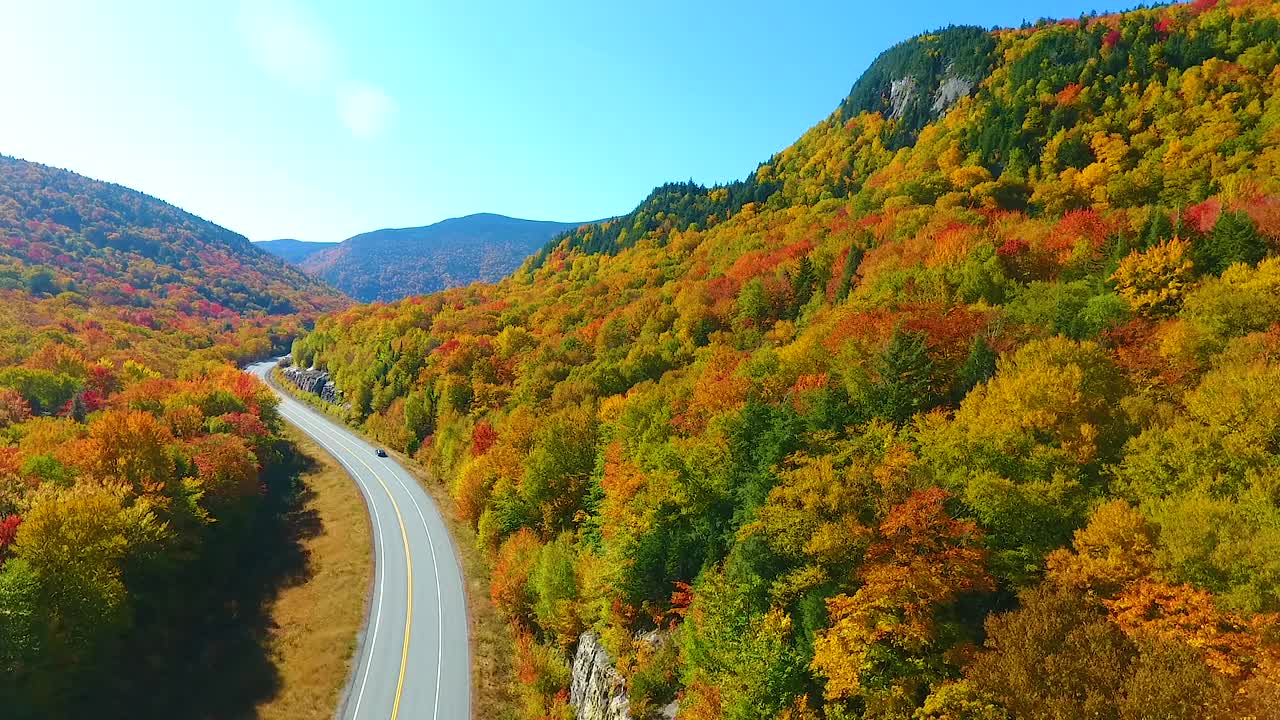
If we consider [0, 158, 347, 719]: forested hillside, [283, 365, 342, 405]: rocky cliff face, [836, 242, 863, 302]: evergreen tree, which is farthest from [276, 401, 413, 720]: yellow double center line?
[836, 242, 863, 302]: evergreen tree

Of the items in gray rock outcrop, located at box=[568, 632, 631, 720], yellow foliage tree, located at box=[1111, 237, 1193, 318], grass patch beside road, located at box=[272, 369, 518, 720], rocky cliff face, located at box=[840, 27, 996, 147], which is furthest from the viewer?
rocky cliff face, located at box=[840, 27, 996, 147]

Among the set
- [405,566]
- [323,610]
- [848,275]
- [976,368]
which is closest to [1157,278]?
[976,368]

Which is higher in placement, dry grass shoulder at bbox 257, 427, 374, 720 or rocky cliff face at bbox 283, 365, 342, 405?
rocky cliff face at bbox 283, 365, 342, 405

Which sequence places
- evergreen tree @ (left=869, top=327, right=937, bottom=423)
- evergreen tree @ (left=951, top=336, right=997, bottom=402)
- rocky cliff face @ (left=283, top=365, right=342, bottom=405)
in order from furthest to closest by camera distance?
1. rocky cliff face @ (left=283, top=365, right=342, bottom=405)
2. evergreen tree @ (left=869, top=327, right=937, bottom=423)
3. evergreen tree @ (left=951, top=336, right=997, bottom=402)

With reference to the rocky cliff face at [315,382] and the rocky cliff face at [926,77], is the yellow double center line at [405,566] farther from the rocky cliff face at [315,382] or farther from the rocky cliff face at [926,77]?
the rocky cliff face at [926,77]

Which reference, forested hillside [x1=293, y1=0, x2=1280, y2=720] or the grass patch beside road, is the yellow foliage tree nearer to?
forested hillside [x1=293, y1=0, x2=1280, y2=720]

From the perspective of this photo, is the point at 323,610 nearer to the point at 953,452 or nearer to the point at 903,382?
the point at 903,382

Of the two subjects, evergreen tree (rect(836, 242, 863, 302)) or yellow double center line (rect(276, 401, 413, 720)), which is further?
evergreen tree (rect(836, 242, 863, 302))
